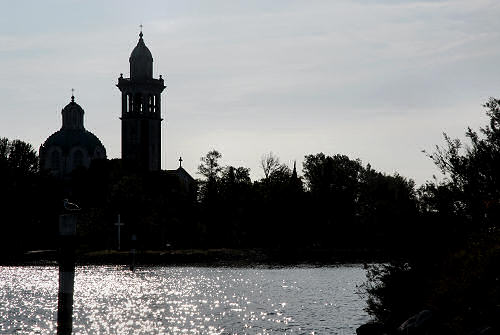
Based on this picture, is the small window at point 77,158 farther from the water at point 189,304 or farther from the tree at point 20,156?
the water at point 189,304

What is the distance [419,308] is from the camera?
34.2 m

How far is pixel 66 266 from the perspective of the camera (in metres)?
21.4

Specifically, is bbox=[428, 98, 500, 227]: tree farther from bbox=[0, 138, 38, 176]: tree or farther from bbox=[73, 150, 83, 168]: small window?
bbox=[73, 150, 83, 168]: small window

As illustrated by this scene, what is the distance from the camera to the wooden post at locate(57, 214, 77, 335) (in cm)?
2128

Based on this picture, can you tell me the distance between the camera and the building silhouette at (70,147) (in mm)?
187125

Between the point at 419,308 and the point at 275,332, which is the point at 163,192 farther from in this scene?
the point at 419,308

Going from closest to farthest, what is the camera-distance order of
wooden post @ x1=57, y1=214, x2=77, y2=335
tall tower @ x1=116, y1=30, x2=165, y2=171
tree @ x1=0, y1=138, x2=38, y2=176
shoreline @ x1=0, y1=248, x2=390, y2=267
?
1. wooden post @ x1=57, y1=214, x2=77, y2=335
2. shoreline @ x1=0, y1=248, x2=390, y2=267
3. tree @ x1=0, y1=138, x2=38, y2=176
4. tall tower @ x1=116, y1=30, x2=165, y2=171

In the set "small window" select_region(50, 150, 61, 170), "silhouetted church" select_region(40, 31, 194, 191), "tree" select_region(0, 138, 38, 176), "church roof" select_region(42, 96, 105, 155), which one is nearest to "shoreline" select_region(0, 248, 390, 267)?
"tree" select_region(0, 138, 38, 176)

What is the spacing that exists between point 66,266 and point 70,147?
16939 cm

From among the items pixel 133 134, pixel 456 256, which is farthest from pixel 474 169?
pixel 133 134

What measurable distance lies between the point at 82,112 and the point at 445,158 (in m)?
153

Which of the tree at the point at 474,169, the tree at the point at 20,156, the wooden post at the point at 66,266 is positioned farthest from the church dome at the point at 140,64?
the wooden post at the point at 66,266

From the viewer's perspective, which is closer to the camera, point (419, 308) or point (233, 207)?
point (419, 308)

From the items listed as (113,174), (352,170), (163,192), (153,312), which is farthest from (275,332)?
(352,170)
